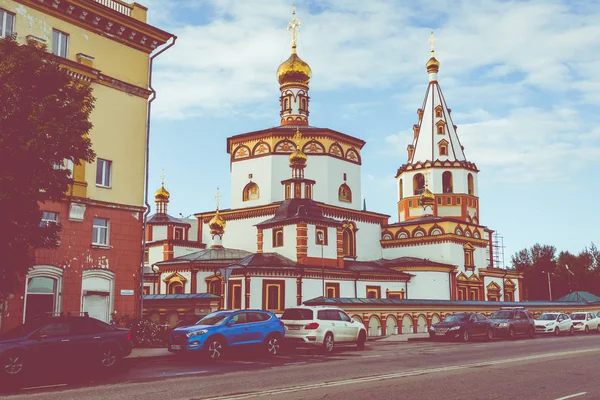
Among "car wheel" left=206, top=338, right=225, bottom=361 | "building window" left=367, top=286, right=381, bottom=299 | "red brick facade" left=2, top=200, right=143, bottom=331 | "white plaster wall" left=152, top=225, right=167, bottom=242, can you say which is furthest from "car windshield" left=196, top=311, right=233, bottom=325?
"white plaster wall" left=152, top=225, right=167, bottom=242

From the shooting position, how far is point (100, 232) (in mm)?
22688

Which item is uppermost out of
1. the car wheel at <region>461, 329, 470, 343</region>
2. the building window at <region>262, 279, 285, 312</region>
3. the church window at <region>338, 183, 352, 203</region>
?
the church window at <region>338, 183, 352, 203</region>

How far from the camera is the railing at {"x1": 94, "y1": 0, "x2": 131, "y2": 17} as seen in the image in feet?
77.7

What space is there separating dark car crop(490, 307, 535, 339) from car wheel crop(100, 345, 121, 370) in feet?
58.5

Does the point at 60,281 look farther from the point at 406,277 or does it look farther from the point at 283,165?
the point at 406,277

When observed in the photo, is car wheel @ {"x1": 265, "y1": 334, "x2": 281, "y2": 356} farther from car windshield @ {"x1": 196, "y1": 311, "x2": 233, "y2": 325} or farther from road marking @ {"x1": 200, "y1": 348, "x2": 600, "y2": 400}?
road marking @ {"x1": 200, "y1": 348, "x2": 600, "y2": 400}

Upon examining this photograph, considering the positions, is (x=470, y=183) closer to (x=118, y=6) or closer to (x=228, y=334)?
(x=118, y=6)

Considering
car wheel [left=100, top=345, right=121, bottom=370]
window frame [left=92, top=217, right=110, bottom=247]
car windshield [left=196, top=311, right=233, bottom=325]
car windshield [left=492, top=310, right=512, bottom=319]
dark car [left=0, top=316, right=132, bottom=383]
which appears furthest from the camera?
car windshield [left=492, top=310, right=512, bottom=319]

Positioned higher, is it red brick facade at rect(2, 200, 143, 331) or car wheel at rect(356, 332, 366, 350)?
red brick facade at rect(2, 200, 143, 331)

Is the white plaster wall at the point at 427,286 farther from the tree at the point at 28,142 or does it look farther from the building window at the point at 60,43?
the tree at the point at 28,142

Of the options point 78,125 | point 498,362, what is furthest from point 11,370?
point 498,362

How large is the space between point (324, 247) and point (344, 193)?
7334mm

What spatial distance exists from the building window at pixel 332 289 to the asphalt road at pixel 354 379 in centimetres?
2235

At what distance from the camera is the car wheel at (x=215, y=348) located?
682 inches
